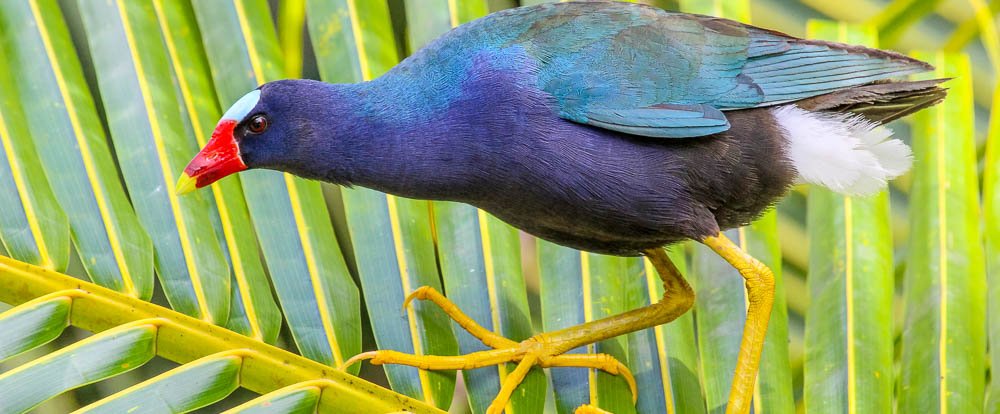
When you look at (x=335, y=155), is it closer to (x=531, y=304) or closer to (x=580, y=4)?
(x=580, y=4)

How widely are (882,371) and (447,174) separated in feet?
2.25

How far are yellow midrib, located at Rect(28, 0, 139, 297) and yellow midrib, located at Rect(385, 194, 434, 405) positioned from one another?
1.28ft

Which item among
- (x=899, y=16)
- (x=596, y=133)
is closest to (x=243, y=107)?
(x=596, y=133)

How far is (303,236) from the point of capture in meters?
1.54

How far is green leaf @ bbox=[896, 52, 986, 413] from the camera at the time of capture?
1.44 metres

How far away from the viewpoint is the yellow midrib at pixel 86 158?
1.45 m

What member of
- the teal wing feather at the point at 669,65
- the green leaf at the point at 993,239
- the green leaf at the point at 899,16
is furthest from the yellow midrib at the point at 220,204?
the green leaf at the point at 899,16

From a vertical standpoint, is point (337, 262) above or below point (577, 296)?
above

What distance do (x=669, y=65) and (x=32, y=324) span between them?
98 centimetres

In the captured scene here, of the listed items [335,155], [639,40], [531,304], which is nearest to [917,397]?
[639,40]

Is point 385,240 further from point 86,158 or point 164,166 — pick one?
point 86,158

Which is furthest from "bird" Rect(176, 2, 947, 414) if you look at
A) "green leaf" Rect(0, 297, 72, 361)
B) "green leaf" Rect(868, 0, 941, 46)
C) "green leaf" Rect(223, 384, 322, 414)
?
"green leaf" Rect(868, 0, 941, 46)

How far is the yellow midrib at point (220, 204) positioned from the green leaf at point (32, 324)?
0.24m

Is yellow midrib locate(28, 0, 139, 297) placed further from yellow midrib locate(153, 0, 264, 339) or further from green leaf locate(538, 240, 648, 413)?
green leaf locate(538, 240, 648, 413)
